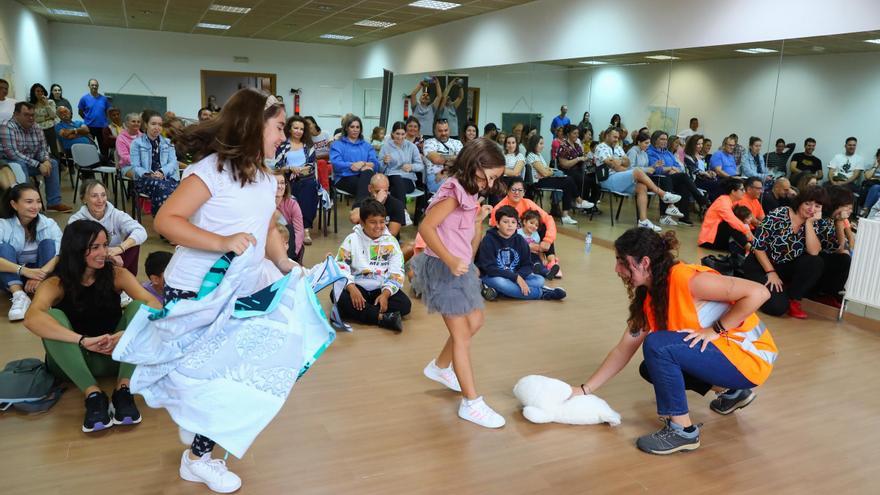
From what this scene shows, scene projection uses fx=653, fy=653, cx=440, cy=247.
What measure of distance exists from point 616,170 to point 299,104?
458 inches

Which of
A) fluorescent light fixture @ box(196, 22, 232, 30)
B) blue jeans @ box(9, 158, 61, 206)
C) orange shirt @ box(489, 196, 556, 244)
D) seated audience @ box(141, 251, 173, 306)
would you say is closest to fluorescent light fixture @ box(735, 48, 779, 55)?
orange shirt @ box(489, 196, 556, 244)

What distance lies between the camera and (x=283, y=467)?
2.58 m

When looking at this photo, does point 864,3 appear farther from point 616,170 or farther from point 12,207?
point 12,207

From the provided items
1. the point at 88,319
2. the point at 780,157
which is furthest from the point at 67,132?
the point at 780,157

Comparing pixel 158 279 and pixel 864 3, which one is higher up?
pixel 864 3

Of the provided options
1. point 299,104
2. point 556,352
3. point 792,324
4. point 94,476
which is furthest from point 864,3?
point 299,104

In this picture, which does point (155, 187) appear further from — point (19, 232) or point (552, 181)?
point (552, 181)

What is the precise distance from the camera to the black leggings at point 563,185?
29.6 ft

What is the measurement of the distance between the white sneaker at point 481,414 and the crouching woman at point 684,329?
0.63 metres

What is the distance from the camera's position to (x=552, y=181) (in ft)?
29.6

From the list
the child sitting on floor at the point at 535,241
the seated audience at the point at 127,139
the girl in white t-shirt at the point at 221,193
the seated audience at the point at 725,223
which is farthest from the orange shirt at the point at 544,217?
the seated audience at the point at 127,139

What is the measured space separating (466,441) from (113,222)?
313 cm

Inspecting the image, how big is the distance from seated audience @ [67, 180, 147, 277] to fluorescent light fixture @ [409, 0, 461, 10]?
785 centimetres

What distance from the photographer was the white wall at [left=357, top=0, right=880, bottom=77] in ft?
21.3
